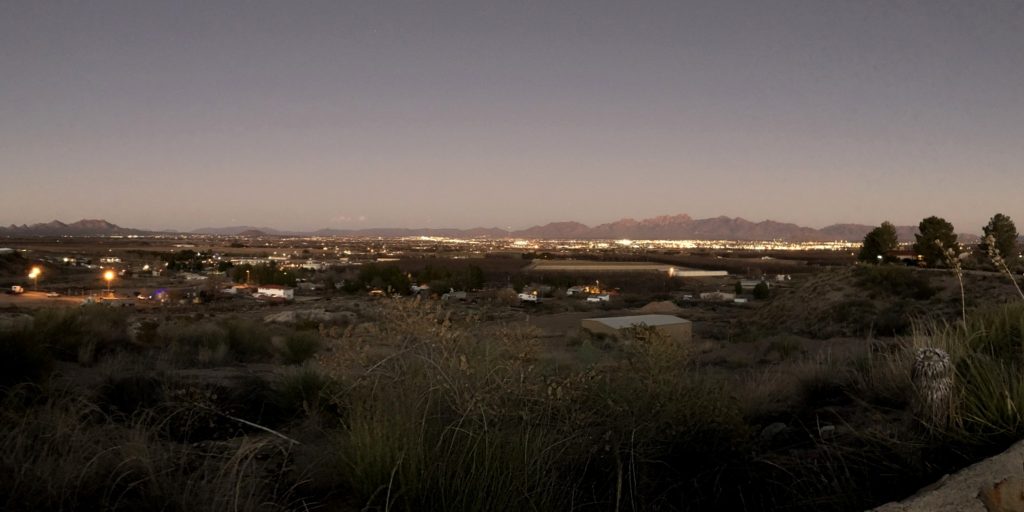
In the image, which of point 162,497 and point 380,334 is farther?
point 380,334

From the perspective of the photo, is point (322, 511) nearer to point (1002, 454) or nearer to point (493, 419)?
point (493, 419)

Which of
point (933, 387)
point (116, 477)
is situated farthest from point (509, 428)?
point (933, 387)

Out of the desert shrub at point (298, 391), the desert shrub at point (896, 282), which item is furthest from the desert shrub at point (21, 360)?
the desert shrub at point (896, 282)

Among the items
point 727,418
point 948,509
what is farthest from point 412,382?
point 948,509

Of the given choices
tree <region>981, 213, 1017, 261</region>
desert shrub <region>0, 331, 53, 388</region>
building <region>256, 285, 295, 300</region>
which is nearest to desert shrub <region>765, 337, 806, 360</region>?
desert shrub <region>0, 331, 53, 388</region>

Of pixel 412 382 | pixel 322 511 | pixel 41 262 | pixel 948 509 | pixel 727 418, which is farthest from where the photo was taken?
pixel 41 262

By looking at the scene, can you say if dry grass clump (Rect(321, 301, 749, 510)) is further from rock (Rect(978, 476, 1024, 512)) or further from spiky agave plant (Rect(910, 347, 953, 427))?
rock (Rect(978, 476, 1024, 512))
